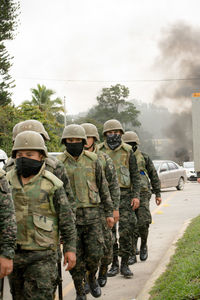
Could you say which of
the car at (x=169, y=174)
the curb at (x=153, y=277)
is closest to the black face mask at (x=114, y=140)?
the curb at (x=153, y=277)

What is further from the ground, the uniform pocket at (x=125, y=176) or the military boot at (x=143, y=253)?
the uniform pocket at (x=125, y=176)

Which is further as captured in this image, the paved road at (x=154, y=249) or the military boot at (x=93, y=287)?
the paved road at (x=154, y=249)

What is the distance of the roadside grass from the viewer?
4.92m

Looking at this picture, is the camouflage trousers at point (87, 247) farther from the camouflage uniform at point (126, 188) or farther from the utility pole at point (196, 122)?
the utility pole at point (196, 122)

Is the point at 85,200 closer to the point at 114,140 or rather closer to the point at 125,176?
the point at 125,176

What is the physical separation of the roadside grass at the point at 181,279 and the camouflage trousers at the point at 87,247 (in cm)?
74

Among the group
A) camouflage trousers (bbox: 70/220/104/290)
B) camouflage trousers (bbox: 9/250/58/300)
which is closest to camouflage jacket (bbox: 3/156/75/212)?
camouflage trousers (bbox: 70/220/104/290)

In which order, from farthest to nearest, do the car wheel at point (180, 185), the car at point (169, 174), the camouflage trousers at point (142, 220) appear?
the car wheel at point (180, 185), the car at point (169, 174), the camouflage trousers at point (142, 220)

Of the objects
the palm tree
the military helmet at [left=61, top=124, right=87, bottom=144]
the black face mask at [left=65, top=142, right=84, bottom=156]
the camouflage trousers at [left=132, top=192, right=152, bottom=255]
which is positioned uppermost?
the palm tree

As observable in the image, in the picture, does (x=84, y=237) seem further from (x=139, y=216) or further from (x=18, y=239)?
(x=139, y=216)

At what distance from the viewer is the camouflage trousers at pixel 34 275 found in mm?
3861

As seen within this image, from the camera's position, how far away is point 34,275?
3.88 metres

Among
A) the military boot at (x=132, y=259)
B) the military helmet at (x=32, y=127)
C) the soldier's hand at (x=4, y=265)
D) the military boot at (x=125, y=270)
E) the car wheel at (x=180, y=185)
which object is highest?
the military helmet at (x=32, y=127)

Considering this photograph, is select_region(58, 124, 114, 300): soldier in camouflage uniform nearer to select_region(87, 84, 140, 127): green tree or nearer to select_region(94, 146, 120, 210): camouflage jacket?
select_region(94, 146, 120, 210): camouflage jacket
